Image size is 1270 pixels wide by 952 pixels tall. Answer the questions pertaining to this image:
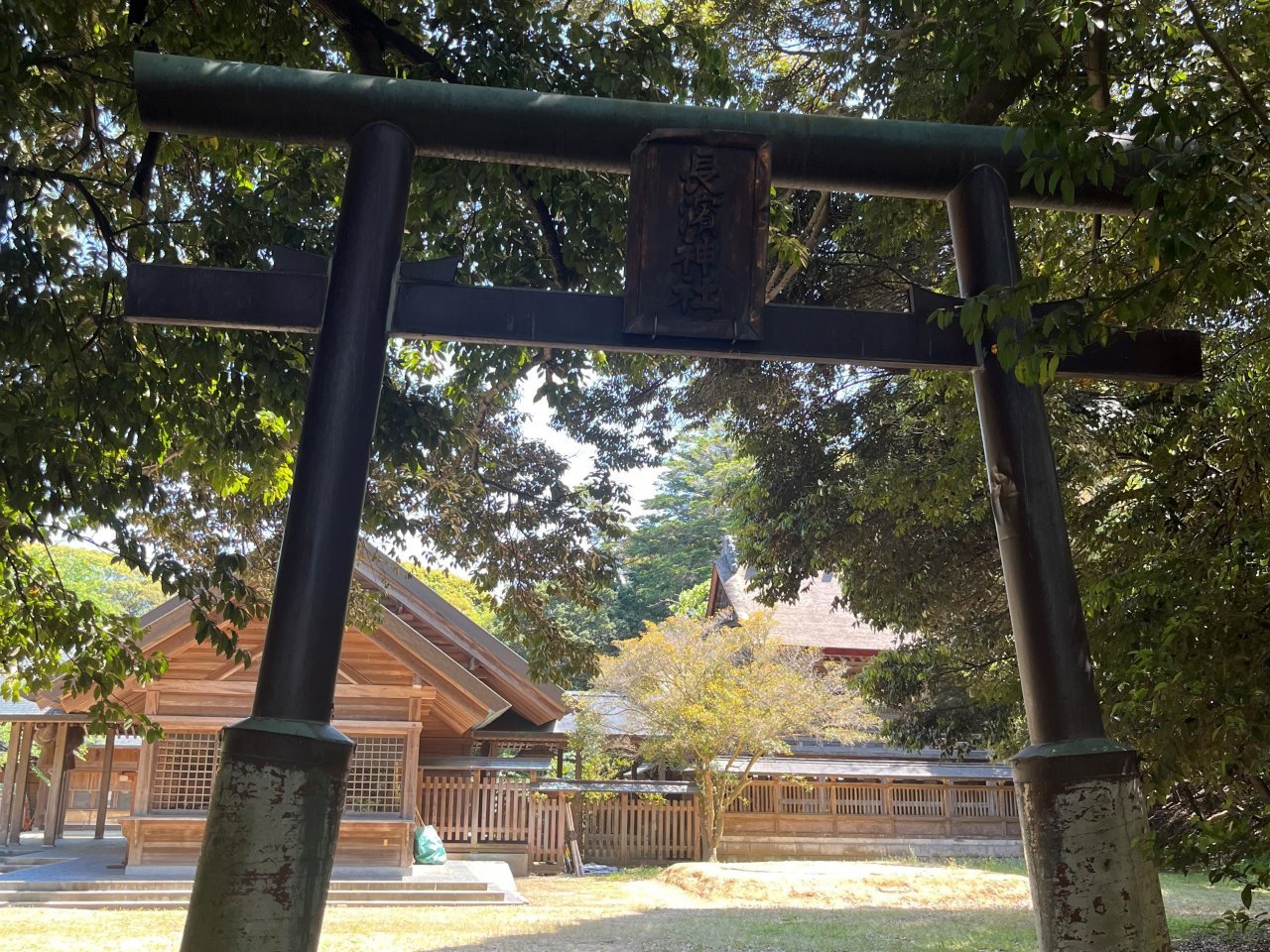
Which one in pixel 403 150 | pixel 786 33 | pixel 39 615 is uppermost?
pixel 786 33

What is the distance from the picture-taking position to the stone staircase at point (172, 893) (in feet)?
39.5

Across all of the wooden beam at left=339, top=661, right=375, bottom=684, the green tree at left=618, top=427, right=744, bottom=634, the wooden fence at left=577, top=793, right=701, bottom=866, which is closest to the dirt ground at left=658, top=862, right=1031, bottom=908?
the wooden fence at left=577, top=793, right=701, bottom=866

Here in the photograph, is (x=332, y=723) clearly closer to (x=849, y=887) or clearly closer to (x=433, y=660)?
(x=433, y=660)

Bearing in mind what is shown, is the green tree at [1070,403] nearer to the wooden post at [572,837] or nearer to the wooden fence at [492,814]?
the wooden post at [572,837]

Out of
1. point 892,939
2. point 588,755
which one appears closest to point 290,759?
point 892,939

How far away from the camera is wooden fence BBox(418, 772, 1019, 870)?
1769 centimetres

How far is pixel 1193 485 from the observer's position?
4.46 meters

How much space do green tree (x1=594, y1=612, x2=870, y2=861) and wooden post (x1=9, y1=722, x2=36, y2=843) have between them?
34.9 feet

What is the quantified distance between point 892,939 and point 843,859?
35.1 feet

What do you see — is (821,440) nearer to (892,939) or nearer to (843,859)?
(892,939)

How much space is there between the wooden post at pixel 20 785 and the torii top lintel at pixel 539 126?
19211mm

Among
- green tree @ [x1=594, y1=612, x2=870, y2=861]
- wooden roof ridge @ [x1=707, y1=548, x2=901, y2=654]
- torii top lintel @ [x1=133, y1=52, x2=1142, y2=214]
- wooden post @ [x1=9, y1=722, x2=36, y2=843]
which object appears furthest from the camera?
wooden roof ridge @ [x1=707, y1=548, x2=901, y2=654]

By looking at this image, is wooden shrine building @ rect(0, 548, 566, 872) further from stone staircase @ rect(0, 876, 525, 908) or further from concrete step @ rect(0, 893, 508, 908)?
concrete step @ rect(0, 893, 508, 908)

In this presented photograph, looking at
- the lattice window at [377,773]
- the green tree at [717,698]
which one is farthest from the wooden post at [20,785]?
the green tree at [717,698]
